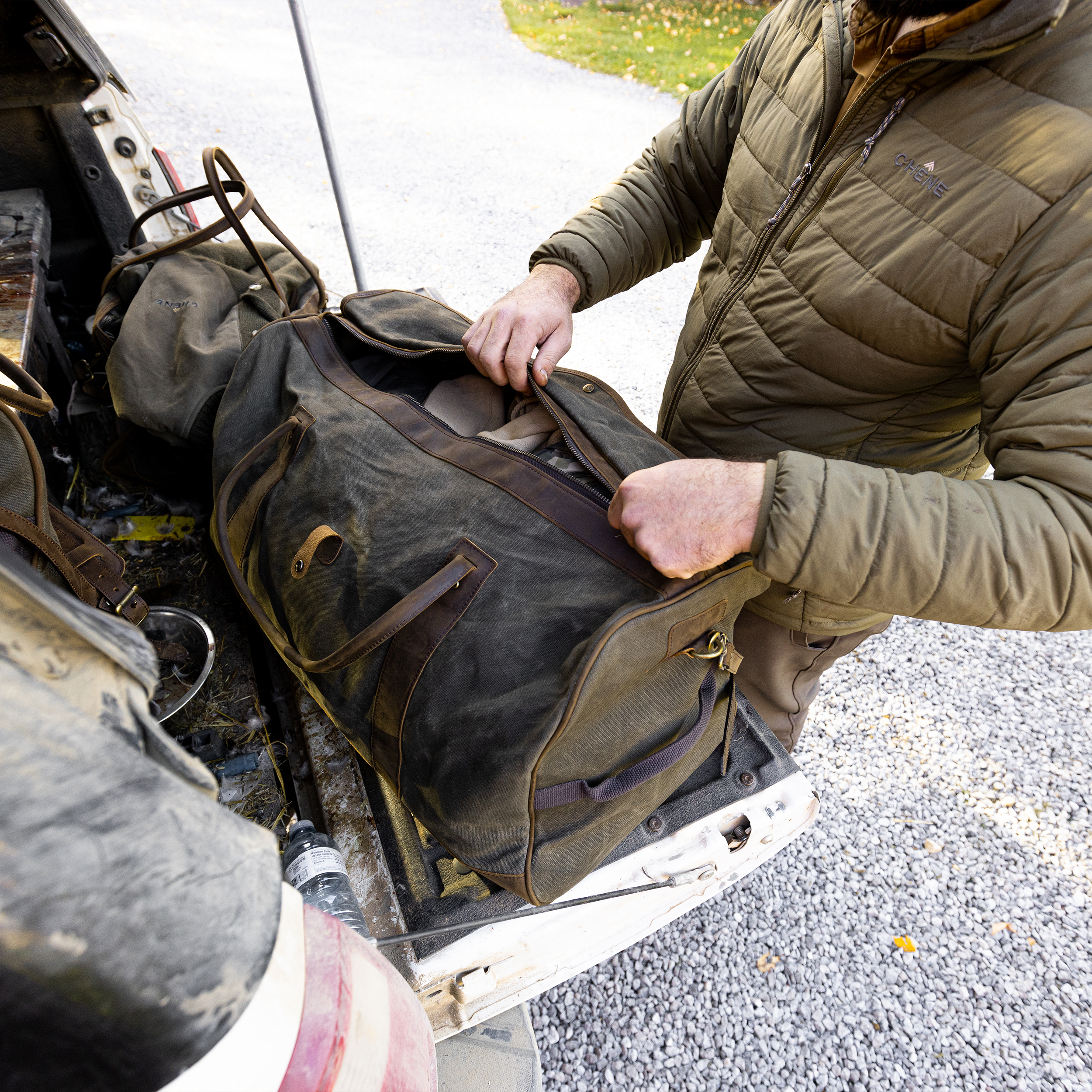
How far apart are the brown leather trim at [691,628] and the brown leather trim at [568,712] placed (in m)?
0.06

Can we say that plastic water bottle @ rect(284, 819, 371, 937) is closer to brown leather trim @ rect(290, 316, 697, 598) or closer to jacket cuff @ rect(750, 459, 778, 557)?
brown leather trim @ rect(290, 316, 697, 598)

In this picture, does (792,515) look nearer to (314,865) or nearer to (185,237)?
(314,865)

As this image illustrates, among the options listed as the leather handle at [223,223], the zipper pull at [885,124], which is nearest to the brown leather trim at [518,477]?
the leather handle at [223,223]

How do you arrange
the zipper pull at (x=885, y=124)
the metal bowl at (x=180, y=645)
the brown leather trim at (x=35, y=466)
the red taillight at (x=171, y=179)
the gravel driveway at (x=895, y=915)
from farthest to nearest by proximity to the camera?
1. the red taillight at (x=171, y=179)
2. the gravel driveway at (x=895, y=915)
3. the metal bowl at (x=180, y=645)
4. the brown leather trim at (x=35, y=466)
5. the zipper pull at (x=885, y=124)

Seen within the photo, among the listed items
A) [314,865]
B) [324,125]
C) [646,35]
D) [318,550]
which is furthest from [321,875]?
[646,35]

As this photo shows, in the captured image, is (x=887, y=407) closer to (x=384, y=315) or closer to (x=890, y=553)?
(x=890, y=553)

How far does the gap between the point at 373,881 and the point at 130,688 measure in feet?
3.11

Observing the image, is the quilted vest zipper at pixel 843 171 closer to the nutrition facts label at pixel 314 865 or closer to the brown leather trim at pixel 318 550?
the brown leather trim at pixel 318 550

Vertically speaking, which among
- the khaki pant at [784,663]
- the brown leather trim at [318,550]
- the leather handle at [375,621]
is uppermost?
the brown leather trim at [318,550]

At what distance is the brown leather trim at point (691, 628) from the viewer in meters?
1.09

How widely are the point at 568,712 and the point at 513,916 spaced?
17.4 inches

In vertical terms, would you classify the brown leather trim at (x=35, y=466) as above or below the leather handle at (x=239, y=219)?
below

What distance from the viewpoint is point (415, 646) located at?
1.13 meters

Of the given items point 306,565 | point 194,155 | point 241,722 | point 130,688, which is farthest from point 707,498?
point 194,155
